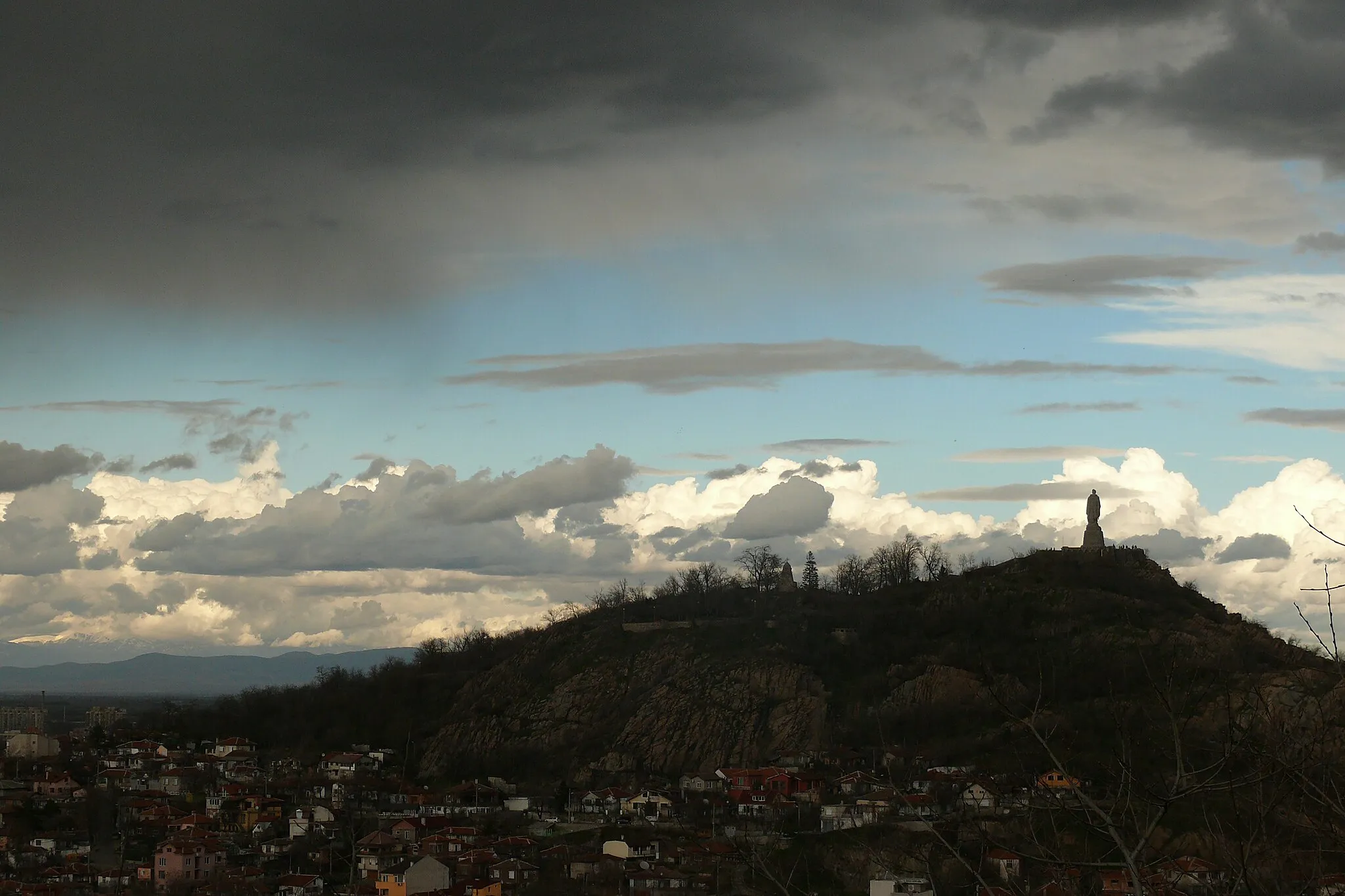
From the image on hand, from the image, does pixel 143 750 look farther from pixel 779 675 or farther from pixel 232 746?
pixel 779 675

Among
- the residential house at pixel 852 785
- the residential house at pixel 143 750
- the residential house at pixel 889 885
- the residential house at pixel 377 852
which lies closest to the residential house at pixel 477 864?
the residential house at pixel 377 852

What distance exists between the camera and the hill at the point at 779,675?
93375mm

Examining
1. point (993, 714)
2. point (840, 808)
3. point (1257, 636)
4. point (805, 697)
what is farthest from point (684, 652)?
point (1257, 636)

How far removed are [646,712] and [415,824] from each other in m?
24.7

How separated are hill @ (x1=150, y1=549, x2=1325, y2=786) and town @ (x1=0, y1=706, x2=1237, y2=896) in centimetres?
383

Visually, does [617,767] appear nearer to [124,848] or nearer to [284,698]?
[124,848]

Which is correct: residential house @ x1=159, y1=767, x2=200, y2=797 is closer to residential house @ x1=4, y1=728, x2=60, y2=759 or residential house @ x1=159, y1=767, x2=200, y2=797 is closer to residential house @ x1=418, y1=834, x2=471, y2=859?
residential house @ x1=4, y1=728, x2=60, y2=759

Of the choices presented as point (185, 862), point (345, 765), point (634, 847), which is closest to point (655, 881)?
point (634, 847)

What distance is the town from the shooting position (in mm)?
64188

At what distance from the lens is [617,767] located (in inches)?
3816

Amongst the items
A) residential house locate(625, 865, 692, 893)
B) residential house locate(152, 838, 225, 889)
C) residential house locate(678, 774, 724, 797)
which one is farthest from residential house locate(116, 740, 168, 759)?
residential house locate(625, 865, 692, 893)

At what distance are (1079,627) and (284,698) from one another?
7041 centimetres

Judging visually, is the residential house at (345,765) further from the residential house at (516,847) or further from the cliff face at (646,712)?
the residential house at (516,847)

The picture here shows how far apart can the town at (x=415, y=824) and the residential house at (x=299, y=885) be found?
0.12 meters
